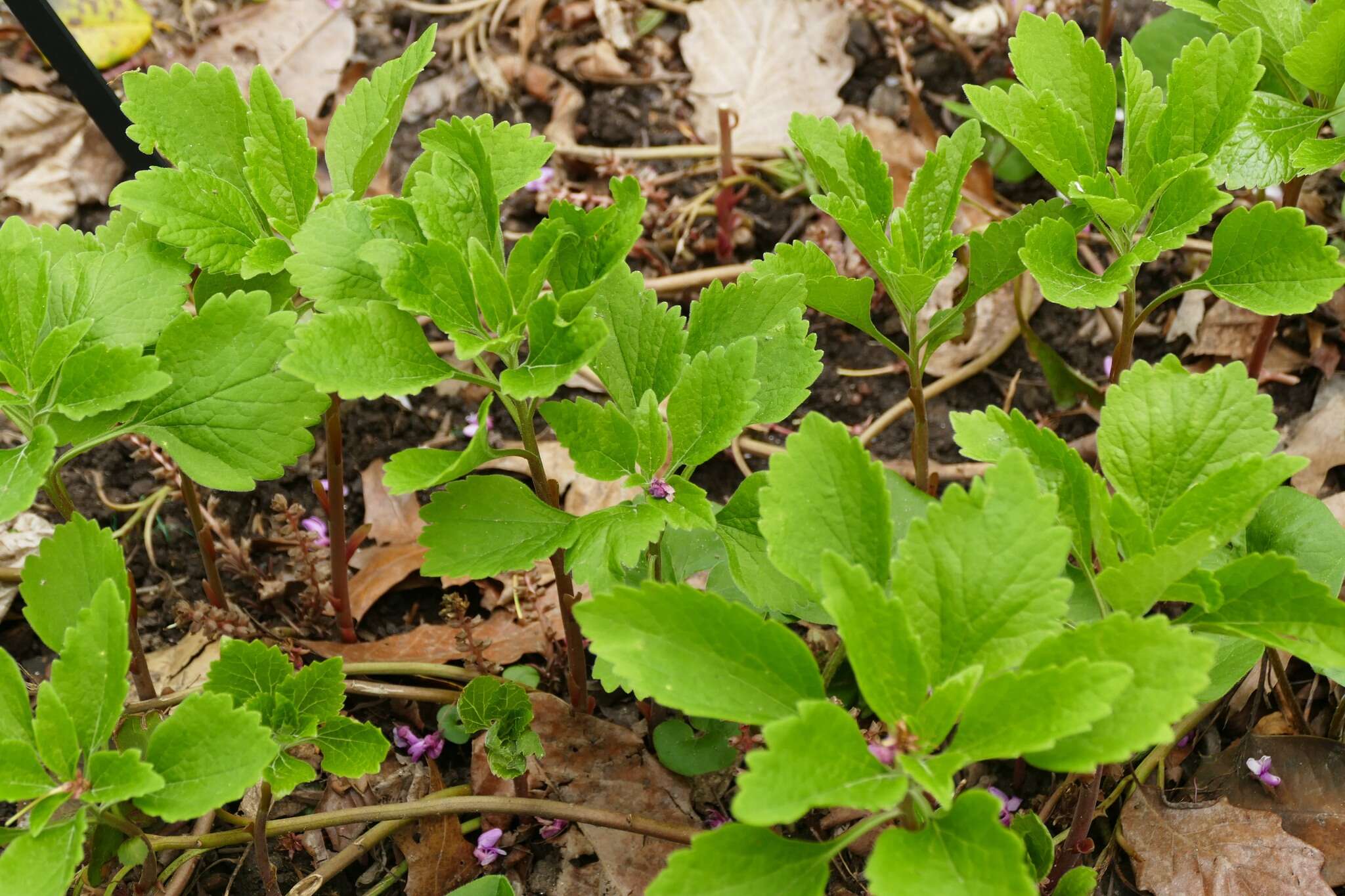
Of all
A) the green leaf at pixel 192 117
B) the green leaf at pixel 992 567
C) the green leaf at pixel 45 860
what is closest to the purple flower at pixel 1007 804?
the green leaf at pixel 992 567

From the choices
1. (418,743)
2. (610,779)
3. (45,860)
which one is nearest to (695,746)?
(610,779)

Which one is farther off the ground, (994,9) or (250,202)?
(250,202)

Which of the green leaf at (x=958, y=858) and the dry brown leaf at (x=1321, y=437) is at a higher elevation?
the green leaf at (x=958, y=858)

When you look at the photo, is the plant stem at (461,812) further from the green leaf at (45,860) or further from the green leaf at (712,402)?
the green leaf at (712,402)

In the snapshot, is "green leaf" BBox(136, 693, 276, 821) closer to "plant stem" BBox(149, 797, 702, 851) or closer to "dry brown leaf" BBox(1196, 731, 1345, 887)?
"plant stem" BBox(149, 797, 702, 851)

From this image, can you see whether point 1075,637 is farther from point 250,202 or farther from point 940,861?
point 250,202

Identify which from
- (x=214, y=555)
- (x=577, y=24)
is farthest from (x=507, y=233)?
(x=214, y=555)
